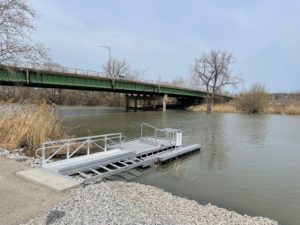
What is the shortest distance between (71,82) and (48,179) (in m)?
30.7

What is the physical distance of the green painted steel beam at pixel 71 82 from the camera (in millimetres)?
27089

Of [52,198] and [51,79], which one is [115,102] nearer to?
[51,79]

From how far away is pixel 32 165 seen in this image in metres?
8.89

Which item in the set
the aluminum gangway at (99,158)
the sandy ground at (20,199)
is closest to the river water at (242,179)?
the aluminum gangway at (99,158)

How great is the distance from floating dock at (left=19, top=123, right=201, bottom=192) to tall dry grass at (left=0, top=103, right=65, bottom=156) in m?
0.52

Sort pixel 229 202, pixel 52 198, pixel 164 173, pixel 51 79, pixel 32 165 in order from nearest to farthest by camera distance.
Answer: pixel 52 198 < pixel 229 202 < pixel 32 165 < pixel 164 173 < pixel 51 79

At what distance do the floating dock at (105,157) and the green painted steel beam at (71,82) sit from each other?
9.98 metres

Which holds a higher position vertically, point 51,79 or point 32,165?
point 51,79

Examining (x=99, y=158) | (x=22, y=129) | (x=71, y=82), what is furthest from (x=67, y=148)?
(x=71, y=82)

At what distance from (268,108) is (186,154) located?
128 ft

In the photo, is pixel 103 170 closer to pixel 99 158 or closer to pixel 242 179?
pixel 99 158

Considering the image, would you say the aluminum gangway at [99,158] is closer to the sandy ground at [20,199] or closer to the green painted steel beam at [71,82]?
the sandy ground at [20,199]

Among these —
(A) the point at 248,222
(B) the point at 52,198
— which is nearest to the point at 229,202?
(A) the point at 248,222

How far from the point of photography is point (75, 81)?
37469mm
